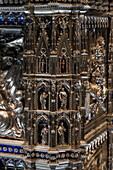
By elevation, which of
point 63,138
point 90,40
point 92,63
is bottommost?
point 63,138

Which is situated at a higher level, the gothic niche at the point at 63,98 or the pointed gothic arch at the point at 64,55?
the pointed gothic arch at the point at 64,55

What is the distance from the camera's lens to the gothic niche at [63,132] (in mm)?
4559

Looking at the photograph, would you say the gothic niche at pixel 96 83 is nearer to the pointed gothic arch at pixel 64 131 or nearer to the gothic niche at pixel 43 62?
the pointed gothic arch at pixel 64 131

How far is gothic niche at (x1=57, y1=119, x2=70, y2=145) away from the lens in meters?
4.56

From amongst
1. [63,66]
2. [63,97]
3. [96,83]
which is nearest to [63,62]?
[63,66]

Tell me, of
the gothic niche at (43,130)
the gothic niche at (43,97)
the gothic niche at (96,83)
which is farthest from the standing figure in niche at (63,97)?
the gothic niche at (96,83)

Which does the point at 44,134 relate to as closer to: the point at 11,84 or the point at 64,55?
the point at 11,84

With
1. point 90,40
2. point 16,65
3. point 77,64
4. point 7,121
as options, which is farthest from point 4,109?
point 90,40

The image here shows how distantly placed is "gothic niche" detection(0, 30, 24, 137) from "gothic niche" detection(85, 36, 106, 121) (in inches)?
36.7

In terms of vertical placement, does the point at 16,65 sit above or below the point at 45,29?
below

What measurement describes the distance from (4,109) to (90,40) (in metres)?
A: 1.35

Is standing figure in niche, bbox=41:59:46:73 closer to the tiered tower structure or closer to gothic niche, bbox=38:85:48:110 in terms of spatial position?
the tiered tower structure

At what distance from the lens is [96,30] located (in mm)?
5496

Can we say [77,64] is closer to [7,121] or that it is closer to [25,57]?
[25,57]
